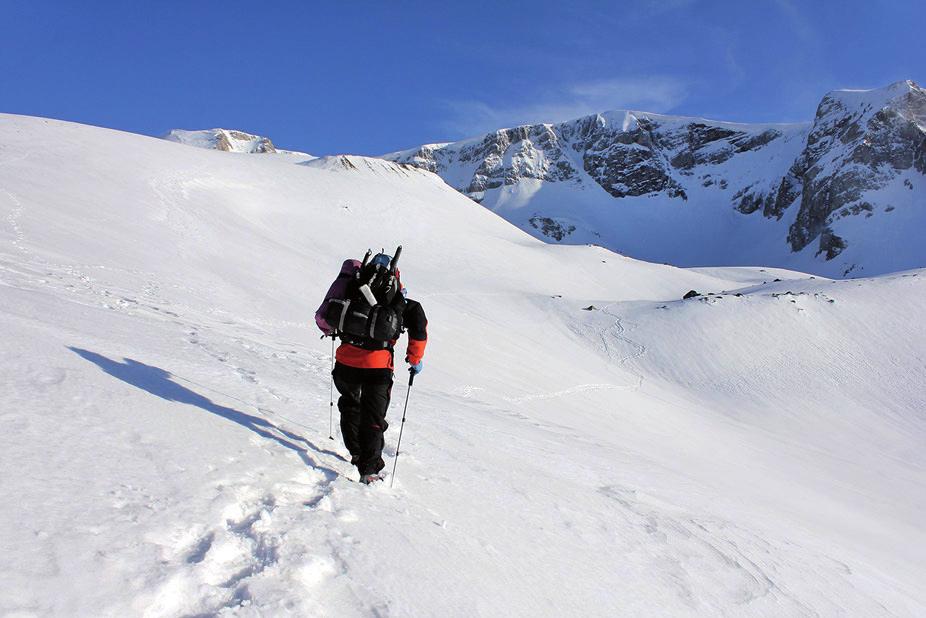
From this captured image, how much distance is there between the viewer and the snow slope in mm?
2793

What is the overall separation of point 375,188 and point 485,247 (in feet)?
45.4

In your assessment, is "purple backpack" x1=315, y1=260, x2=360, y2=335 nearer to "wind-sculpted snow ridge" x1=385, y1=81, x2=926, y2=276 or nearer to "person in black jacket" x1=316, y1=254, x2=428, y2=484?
"person in black jacket" x1=316, y1=254, x2=428, y2=484

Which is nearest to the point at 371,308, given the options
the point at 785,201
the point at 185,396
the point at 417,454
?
the point at 417,454

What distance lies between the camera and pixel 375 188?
51438mm

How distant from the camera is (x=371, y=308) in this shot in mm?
4852

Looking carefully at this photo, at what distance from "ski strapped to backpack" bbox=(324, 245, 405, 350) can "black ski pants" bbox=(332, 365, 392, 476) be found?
286 mm

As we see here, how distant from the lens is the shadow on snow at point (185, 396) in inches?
184

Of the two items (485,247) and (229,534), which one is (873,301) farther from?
(229,534)

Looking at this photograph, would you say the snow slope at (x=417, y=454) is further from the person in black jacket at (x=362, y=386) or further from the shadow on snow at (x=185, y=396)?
the person in black jacket at (x=362, y=386)

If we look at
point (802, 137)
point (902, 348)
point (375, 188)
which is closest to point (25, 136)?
point (375, 188)

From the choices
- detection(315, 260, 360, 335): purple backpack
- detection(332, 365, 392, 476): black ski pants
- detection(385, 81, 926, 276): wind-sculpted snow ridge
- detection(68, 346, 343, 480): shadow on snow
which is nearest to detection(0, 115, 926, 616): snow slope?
detection(68, 346, 343, 480): shadow on snow

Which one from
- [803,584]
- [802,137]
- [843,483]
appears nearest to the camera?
[803,584]

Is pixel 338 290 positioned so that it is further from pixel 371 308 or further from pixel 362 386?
pixel 362 386

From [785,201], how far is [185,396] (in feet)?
608
